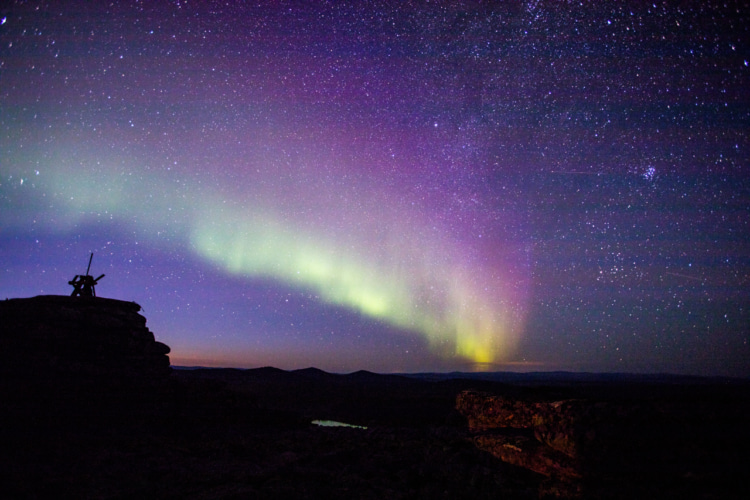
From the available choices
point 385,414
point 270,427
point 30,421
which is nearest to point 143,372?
point 30,421

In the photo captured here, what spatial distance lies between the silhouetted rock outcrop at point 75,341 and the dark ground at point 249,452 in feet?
2.10

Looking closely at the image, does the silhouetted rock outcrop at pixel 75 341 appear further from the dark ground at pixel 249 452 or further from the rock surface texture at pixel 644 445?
the rock surface texture at pixel 644 445

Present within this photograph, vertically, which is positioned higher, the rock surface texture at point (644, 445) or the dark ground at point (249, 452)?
the rock surface texture at point (644, 445)

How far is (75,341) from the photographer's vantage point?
59.9ft

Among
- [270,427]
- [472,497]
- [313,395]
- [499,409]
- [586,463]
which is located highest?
[586,463]

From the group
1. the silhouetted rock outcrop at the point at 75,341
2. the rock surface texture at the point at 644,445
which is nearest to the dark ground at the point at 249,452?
the rock surface texture at the point at 644,445

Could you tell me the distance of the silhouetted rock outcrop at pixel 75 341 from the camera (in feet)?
55.7

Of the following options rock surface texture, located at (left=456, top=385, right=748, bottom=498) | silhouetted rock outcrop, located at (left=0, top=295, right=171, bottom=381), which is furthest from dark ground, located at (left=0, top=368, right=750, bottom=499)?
silhouetted rock outcrop, located at (left=0, top=295, right=171, bottom=381)

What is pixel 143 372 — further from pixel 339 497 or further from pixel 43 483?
pixel 339 497

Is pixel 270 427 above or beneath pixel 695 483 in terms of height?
beneath

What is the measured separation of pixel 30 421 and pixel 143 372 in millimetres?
4668

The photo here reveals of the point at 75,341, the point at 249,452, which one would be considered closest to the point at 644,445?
the point at 249,452

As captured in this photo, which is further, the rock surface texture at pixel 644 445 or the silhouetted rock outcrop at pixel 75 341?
the silhouetted rock outcrop at pixel 75 341

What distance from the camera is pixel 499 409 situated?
11141 mm
